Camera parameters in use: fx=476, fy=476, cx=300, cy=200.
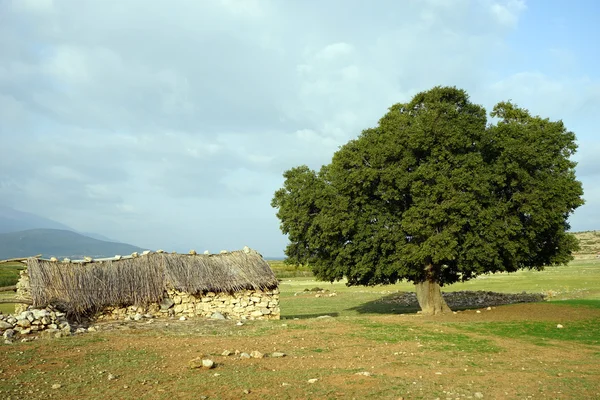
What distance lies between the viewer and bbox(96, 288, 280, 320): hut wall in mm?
21391

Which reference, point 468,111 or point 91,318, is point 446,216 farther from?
point 91,318

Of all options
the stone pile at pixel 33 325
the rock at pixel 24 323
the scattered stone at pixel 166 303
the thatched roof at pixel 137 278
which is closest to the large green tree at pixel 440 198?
the thatched roof at pixel 137 278

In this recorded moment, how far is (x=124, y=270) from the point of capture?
2178 centimetres

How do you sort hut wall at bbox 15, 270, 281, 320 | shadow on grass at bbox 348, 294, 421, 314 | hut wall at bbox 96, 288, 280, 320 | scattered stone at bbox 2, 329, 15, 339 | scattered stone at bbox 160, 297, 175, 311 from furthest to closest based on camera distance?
shadow on grass at bbox 348, 294, 421, 314
scattered stone at bbox 160, 297, 175, 311
hut wall at bbox 96, 288, 280, 320
hut wall at bbox 15, 270, 281, 320
scattered stone at bbox 2, 329, 15, 339

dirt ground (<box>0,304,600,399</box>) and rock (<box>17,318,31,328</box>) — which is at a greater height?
rock (<box>17,318,31,328</box>)

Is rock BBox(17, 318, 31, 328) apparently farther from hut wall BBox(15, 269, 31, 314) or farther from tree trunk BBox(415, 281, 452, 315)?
tree trunk BBox(415, 281, 452, 315)

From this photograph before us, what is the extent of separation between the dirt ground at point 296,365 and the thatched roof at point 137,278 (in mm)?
2264

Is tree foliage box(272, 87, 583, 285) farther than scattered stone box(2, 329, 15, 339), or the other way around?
tree foliage box(272, 87, 583, 285)

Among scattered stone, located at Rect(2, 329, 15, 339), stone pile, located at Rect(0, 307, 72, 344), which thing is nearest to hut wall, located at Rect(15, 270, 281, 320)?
stone pile, located at Rect(0, 307, 72, 344)

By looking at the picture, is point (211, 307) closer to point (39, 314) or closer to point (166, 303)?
point (166, 303)

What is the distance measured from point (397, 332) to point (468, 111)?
41.6ft

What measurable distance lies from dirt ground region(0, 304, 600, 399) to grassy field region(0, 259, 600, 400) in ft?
0.10

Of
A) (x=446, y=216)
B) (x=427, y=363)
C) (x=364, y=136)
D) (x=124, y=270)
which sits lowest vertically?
(x=427, y=363)

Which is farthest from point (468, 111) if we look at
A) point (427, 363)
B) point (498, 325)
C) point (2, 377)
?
point (2, 377)
